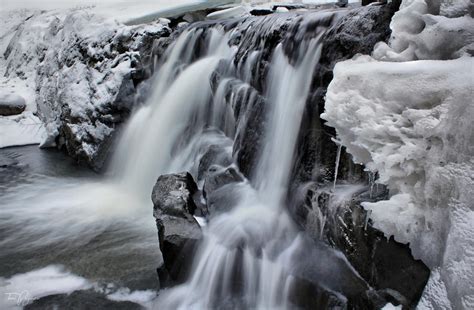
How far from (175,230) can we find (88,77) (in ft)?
20.0

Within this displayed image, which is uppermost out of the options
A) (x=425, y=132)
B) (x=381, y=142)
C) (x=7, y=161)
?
(x=425, y=132)

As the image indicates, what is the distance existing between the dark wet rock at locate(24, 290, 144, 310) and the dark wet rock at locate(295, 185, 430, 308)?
1691 mm

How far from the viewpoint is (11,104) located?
966cm

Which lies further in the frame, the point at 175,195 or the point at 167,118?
the point at 167,118

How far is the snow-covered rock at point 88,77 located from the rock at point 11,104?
16.2 inches

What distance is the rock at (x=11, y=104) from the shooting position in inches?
379

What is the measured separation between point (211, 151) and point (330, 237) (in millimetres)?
2389

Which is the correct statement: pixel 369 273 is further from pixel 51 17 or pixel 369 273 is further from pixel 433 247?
pixel 51 17

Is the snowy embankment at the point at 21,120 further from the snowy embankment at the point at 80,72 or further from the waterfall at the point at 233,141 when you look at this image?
the waterfall at the point at 233,141

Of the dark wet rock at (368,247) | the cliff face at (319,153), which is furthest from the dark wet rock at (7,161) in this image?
the dark wet rock at (368,247)

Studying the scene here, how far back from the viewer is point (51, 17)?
11.9 meters

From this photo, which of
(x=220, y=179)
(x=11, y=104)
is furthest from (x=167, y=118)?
(x=11, y=104)

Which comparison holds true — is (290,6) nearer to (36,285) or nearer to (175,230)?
(175,230)

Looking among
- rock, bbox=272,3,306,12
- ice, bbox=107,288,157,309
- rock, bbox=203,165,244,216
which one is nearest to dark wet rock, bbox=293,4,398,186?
rock, bbox=203,165,244,216
